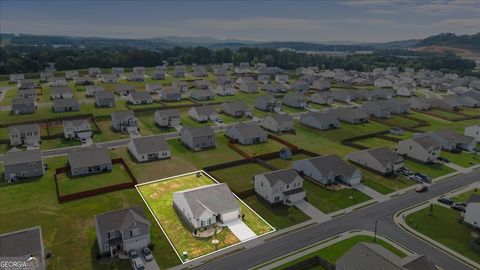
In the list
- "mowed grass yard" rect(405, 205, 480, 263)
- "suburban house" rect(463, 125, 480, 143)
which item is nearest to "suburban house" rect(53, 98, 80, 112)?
"mowed grass yard" rect(405, 205, 480, 263)

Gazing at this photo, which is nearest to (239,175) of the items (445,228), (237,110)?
(445,228)

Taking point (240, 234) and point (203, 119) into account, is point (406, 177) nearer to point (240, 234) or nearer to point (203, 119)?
point (240, 234)

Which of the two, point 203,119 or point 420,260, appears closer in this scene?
point 420,260

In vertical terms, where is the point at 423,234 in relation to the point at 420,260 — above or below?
below

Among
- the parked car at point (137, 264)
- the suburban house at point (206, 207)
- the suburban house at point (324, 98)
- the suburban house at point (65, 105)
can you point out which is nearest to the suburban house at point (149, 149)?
the suburban house at point (206, 207)

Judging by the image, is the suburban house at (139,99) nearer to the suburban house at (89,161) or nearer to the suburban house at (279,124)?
the suburban house at (279,124)

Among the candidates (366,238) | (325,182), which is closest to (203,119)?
(325,182)

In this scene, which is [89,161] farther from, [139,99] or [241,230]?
[139,99]

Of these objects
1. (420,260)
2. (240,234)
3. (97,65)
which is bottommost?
(240,234)
